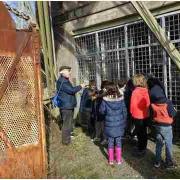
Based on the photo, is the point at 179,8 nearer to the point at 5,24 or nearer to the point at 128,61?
the point at 128,61

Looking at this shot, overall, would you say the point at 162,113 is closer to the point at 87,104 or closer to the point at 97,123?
the point at 97,123

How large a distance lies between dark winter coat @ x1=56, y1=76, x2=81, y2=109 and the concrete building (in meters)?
2.33

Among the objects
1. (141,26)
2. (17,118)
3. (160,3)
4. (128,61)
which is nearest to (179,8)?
(160,3)

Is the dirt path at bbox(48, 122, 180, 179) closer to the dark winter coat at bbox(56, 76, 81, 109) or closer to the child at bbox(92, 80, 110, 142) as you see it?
the child at bbox(92, 80, 110, 142)

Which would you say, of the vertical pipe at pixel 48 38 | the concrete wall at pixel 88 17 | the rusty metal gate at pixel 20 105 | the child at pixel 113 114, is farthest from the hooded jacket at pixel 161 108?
the vertical pipe at pixel 48 38

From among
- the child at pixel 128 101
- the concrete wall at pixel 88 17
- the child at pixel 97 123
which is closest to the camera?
the child at pixel 128 101

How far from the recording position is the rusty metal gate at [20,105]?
5.28 meters

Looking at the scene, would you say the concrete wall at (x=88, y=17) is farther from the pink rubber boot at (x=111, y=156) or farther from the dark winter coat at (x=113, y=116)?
the pink rubber boot at (x=111, y=156)

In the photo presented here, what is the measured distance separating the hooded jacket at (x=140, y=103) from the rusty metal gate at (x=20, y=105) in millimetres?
2264

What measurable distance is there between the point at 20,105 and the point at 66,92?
2.89 metres

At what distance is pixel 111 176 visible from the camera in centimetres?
625

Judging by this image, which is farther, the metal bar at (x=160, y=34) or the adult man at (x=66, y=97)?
the adult man at (x=66, y=97)

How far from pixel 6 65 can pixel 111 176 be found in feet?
8.57

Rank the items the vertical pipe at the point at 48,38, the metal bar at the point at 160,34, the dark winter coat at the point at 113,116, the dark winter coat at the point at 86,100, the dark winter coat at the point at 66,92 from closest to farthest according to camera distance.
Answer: the dark winter coat at the point at 113,116 < the metal bar at the point at 160,34 < the dark winter coat at the point at 66,92 < the dark winter coat at the point at 86,100 < the vertical pipe at the point at 48,38
